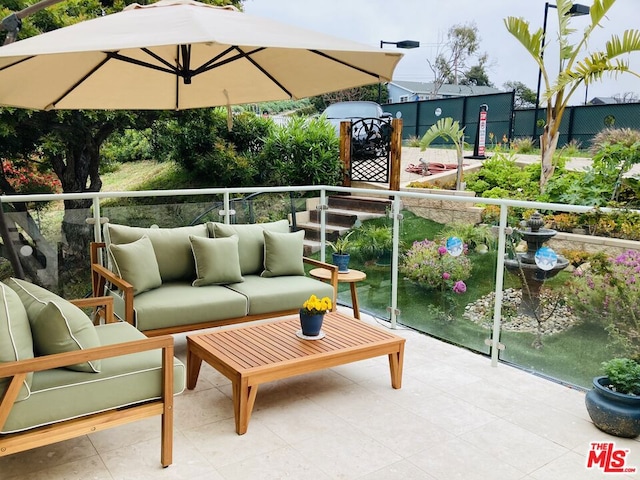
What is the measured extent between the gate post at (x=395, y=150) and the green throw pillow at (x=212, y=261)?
4.94m

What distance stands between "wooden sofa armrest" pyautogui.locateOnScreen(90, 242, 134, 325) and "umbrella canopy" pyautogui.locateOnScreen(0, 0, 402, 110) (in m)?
1.14

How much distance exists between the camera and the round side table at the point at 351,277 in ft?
15.3

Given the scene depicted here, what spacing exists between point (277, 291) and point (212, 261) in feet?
1.84

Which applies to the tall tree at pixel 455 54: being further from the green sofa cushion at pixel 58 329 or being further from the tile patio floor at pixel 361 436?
the green sofa cushion at pixel 58 329

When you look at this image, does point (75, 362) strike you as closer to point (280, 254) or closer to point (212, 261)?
point (212, 261)

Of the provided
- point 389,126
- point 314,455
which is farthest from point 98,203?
point 389,126

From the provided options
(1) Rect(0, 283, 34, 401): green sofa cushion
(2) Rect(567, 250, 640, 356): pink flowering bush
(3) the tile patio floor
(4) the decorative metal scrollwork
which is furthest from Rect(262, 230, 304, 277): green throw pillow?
(4) the decorative metal scrollwork

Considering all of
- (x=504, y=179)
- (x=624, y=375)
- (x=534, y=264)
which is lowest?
(x=624, y=375)

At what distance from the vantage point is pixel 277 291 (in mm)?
4168

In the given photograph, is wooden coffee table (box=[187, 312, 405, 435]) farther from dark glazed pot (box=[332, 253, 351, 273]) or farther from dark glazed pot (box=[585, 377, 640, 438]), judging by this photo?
dark glazed pot (box=[332, 253, 351, 273])

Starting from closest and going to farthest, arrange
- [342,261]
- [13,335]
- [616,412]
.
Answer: [13,335] < [616,412] < [342,261]

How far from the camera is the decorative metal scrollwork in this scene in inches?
361

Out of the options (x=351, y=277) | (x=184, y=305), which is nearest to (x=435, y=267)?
(x=351, y=277)

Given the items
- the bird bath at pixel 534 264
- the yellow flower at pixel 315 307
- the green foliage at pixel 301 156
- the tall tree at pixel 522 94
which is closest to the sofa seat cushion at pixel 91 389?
the yellow flower at pixel 315 307
